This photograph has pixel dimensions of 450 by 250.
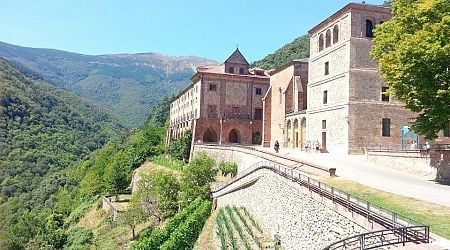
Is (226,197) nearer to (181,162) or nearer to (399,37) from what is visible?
(399,37)

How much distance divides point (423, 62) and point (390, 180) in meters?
6.18

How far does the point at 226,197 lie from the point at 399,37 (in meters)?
16.7

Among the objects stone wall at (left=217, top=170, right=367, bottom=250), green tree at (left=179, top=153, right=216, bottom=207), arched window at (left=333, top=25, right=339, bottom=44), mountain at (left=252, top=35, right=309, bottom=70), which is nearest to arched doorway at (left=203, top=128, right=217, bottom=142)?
green tree at (left=179, top=153, right=216, bottom=207)

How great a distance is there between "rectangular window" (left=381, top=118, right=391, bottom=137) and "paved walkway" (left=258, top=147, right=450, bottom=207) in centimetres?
391

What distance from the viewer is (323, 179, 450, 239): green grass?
12.0m

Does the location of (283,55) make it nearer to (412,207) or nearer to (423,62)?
(423,62)

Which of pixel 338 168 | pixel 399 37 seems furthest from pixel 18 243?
pixel 399 37

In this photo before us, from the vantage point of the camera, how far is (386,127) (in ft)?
109

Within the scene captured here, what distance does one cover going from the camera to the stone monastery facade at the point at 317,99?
33.1 m

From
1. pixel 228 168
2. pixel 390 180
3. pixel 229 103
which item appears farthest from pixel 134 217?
pixel 229 103

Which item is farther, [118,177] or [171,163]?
[118,177]

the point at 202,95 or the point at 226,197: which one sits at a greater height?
the point at 202,95

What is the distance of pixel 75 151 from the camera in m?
120

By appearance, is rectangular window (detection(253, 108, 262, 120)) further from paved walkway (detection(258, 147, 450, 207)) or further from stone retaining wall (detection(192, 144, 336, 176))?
paved walkway (detection(258, 147, 450, 207))
